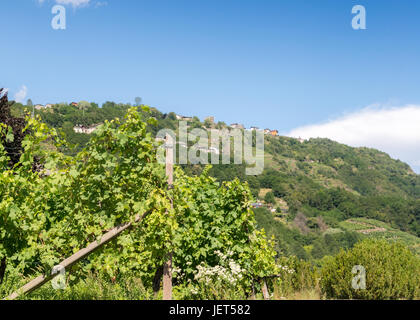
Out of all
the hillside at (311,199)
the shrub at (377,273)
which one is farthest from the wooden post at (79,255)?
the hillside at (311,199)

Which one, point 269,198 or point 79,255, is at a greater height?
point 79,255

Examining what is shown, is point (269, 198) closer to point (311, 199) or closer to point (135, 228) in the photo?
point (311, 199)

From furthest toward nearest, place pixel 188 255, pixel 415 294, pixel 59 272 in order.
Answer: pixel 415 294 < pixel 188 255 < pixel 59 272

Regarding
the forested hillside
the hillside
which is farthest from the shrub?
the hillside

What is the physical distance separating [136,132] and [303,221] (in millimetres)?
112320

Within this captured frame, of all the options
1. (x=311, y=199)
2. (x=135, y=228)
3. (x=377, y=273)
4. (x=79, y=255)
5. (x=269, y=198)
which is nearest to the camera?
(x=79, y=255)

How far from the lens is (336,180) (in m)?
164

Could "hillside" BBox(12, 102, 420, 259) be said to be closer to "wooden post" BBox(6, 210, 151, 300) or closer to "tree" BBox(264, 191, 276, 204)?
"tree" BBox(264, 191, 276, 204)

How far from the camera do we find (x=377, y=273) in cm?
1085

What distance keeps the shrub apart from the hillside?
195 feet

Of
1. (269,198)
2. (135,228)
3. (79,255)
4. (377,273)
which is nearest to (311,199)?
(269,198)

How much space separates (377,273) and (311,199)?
119217 millimetres

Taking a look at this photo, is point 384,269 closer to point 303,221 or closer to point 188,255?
point 188,255
